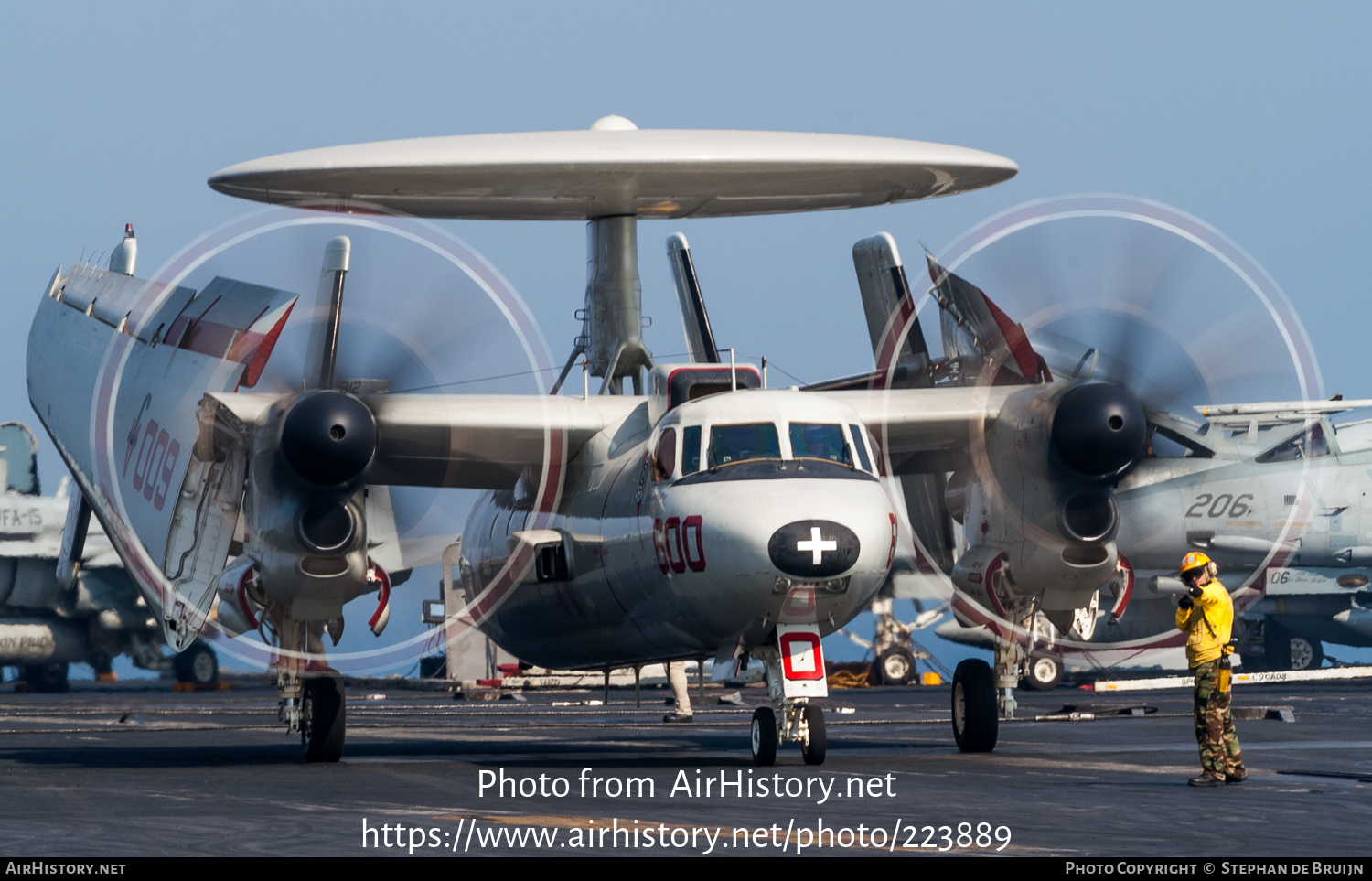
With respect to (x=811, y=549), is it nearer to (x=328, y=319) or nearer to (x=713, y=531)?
(x=713, y=531)

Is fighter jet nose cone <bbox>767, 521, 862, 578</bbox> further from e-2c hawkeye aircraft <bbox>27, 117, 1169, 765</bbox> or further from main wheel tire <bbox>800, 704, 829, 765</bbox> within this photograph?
main wheel tire <bbox>800, 704, 829, 765</bbox>

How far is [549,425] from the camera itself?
69.3 feet

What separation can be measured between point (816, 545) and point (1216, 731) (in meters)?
3.97

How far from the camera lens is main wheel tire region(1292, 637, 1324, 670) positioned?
172ft

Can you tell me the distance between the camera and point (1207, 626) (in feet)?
52.4

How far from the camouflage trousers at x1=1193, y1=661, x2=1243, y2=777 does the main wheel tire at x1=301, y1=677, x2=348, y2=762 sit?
33.6ft

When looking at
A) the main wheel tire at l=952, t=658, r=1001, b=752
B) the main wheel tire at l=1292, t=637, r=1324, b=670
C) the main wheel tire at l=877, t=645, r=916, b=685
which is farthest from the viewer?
the main wheel tire at l=877, t=645, r=916, b=685

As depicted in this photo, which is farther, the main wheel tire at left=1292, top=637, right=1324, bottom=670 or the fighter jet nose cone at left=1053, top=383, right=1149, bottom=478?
the main wheel tire at left=1292, top=637, right=1324, bottom=670

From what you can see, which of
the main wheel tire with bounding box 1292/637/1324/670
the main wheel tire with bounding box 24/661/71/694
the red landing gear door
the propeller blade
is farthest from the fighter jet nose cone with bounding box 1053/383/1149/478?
the main wheel tire with bounding box 24/661/71/694

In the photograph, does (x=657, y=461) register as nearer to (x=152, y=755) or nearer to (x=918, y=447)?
(x=918, y=447)

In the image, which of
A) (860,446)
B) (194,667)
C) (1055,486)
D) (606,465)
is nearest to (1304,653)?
(1055,486)

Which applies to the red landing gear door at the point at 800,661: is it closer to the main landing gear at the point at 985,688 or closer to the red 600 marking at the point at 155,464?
the main landing gear at the point at 985,688

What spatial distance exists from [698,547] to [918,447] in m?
5.39
